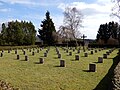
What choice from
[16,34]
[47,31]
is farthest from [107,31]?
[16,34]

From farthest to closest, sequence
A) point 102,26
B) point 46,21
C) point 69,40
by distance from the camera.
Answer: point 102,26
point 46,21
point 69,40

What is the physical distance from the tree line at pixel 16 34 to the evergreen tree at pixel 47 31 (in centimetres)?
400

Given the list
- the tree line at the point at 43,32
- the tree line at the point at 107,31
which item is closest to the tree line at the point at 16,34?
the tree line at the point at 43,32

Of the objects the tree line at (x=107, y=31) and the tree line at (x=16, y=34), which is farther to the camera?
the tree line at (x=107, y=31)

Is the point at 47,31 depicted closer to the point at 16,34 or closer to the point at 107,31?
the point at 16,34

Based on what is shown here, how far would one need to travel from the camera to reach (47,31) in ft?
332

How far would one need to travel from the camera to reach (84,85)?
1466cm

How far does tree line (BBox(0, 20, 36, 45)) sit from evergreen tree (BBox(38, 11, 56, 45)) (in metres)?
4.00

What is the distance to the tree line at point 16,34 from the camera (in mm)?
89625

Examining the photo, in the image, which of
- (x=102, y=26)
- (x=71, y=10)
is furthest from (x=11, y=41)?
(x=102, y=26)

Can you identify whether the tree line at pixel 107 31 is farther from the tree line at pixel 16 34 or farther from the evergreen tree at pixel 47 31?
the tree line at pixel 16 34

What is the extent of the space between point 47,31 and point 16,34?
13648 mm

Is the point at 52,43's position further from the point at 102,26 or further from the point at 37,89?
the point at 37,89

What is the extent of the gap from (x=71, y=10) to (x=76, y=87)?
6930 cm
